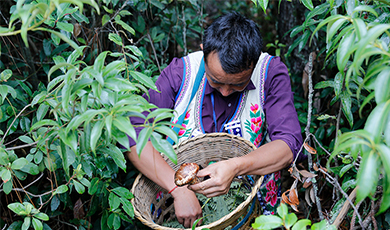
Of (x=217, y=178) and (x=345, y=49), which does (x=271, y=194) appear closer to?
(x=217, y=178)

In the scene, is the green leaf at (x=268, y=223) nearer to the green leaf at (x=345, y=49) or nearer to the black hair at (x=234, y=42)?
the green leaf at (x=345, y=49)

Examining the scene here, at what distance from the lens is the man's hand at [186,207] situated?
1592 mm

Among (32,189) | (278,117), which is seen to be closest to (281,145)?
(278,117)

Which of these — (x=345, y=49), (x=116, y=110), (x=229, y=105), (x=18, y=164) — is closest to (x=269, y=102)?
(x=229, y=105)

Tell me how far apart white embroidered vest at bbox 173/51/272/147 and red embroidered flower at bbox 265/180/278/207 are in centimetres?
24

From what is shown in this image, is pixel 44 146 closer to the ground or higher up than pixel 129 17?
closer to the ground

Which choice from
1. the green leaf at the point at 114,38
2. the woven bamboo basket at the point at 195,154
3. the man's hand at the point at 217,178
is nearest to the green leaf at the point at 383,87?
the man's hand at the point at 217,178

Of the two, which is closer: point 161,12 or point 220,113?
point 220,113

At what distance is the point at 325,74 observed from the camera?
2.49 metres

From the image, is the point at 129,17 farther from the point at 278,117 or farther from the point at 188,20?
the point at 278,117

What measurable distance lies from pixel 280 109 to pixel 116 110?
1.06 metres

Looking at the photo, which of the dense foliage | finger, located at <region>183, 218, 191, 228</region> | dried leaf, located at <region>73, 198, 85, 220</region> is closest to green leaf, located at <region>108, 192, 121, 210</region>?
the dense foliage

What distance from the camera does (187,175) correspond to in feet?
4.85

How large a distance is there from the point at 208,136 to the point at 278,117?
39 centimetres
